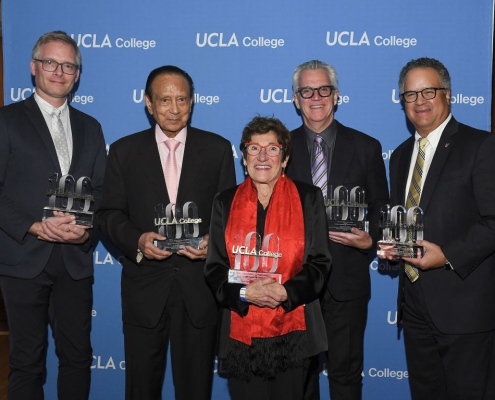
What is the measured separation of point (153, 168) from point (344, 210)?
112 cm

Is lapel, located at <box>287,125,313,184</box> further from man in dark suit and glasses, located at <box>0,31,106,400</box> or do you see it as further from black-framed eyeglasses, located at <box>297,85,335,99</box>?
man in dark suit and glasses, located at <box>0,31,106,400</box>

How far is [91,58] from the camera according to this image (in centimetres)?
453

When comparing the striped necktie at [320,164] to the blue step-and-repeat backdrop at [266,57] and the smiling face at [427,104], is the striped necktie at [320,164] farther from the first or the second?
the blue step-and-repeat backdrop at [266,57]

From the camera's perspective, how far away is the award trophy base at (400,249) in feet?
9.95

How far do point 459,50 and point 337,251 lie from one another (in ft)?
6.28

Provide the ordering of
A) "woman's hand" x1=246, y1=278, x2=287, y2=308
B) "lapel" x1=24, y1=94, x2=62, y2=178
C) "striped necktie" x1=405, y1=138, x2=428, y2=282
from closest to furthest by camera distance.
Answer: "woman's hand" x1=246, y1=278, x2=287, y2=308 < "striped necktie" x1=405, y1=138, x2=428, y2=282 < "lapel" x1=24, y1=94, x2=62, y2=178

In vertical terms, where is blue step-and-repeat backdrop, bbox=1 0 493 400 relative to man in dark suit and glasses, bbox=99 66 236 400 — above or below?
above

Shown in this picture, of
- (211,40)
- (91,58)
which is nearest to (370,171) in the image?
(211,40)

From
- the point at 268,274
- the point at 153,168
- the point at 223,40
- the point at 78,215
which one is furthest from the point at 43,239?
the point at 223,40

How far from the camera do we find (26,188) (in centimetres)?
345

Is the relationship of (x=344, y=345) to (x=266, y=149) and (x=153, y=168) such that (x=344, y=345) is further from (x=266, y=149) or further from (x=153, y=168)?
(x=153, y=168)

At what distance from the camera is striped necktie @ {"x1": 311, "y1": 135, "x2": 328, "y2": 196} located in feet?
11.7

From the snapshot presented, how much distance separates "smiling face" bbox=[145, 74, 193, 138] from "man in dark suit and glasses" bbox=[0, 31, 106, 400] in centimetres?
59

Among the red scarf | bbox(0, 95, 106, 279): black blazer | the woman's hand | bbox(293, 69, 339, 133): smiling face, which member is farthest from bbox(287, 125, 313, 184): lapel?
bbox(0, 95, 106, 279): black blazer
